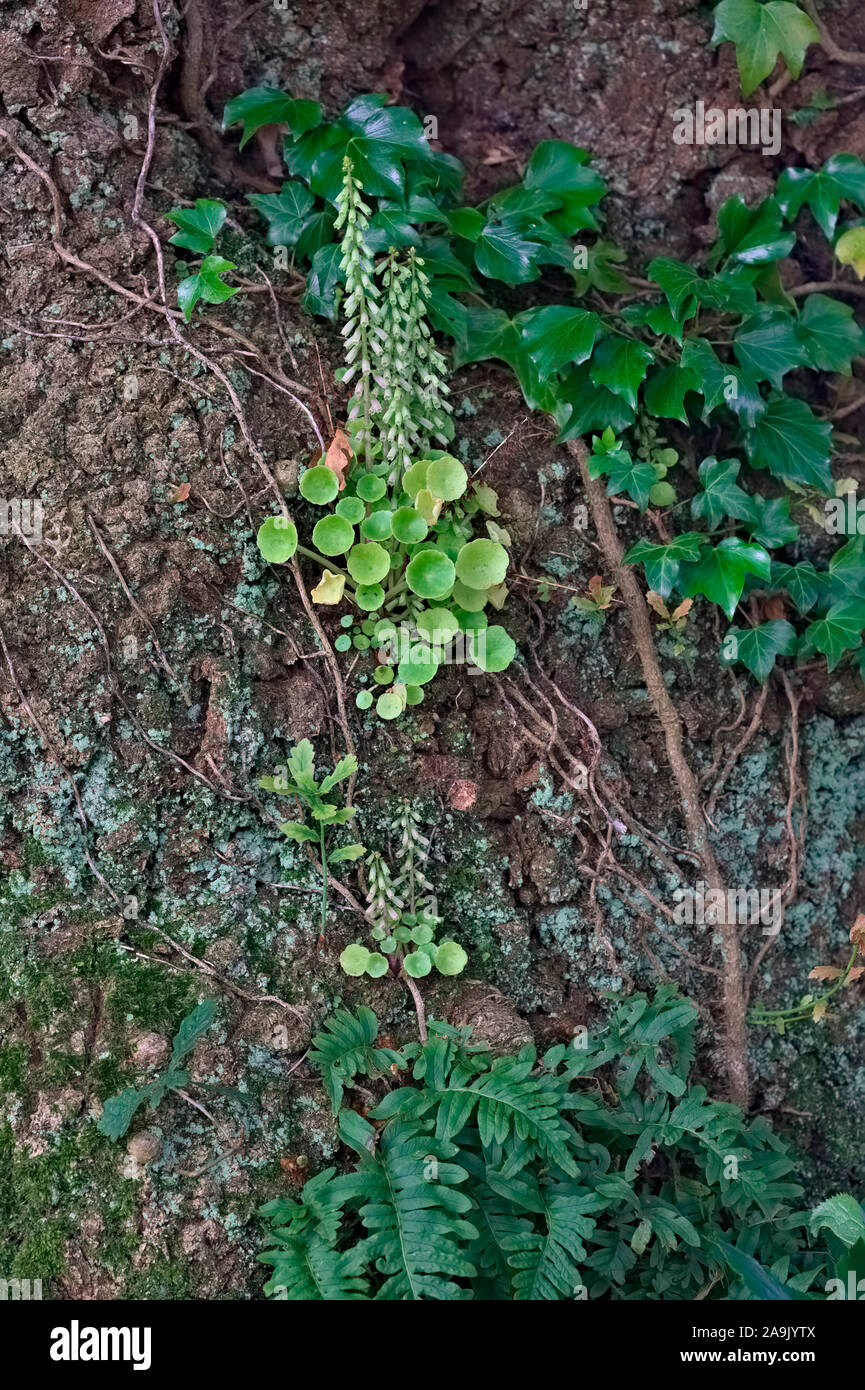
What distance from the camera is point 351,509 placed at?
2.51 metres

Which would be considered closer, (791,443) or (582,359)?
(582,359)

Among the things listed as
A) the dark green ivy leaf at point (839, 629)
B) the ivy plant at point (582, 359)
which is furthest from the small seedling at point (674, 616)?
the dark green ivy leaf at point (839, 629)

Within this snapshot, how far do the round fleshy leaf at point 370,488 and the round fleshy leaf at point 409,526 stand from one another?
0.21ft

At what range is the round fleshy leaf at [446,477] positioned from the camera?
2.52 meters

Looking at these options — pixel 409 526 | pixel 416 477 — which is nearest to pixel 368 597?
pixel 409 526

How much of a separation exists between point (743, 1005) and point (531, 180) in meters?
2.20

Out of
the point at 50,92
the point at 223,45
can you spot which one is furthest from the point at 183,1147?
the point at 223,45

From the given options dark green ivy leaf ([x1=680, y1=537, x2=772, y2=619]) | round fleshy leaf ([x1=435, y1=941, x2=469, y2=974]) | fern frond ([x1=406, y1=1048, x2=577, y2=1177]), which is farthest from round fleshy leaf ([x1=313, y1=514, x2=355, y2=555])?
fern frond ([x1=406, y1=1048, x2=577, y2=1177])

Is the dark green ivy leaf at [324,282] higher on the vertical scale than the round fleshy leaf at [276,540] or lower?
higher

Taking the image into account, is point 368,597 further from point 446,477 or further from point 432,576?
point 446,477

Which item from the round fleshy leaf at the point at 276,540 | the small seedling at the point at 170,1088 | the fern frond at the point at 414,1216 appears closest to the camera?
the fern frond at the point at 414,1216

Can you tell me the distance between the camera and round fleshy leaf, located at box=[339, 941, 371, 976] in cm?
247

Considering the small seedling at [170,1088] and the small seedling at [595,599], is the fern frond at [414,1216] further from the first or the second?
the small seedling at [595,599]

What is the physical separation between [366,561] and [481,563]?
277 mm
